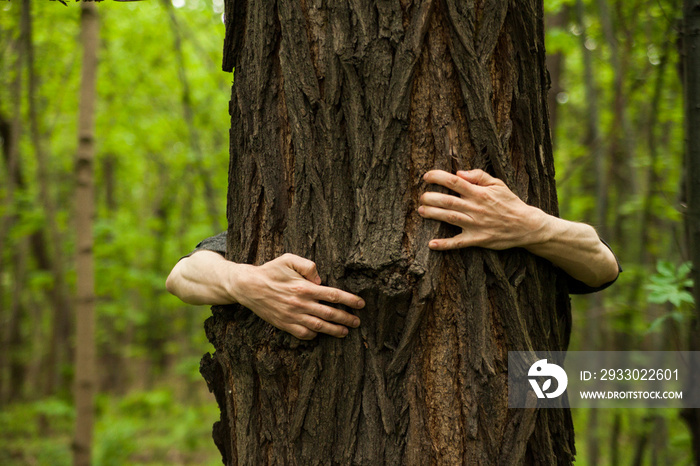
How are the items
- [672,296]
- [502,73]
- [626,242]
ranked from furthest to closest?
1. [626,242]
2. [672,296]
3. [502,73]

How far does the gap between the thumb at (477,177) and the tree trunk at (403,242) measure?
4 cm

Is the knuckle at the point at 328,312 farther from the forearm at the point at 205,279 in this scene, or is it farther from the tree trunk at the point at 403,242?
the forearm at the point at 205,279

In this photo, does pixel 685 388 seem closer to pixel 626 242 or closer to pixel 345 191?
pixel 345 191

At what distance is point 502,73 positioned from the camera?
4.79 feet

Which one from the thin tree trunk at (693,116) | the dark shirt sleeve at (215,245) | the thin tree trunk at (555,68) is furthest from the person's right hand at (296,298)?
the thin tree trunk at (555,68)

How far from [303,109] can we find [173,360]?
1815cm

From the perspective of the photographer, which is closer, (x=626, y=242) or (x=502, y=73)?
(x=502, y=73)

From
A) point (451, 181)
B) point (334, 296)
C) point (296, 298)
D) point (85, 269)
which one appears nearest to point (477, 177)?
point (451, 181)

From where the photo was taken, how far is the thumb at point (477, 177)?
1387 millimetres

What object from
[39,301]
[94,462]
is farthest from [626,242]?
[39,301]

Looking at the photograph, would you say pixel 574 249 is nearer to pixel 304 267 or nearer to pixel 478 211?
pixel 478 211

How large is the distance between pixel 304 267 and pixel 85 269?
11.4 ft

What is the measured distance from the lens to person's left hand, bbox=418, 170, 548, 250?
137 centimetres

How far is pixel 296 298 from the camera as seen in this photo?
1413 mm
